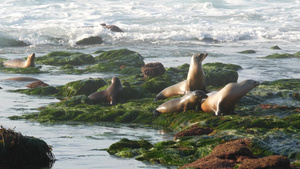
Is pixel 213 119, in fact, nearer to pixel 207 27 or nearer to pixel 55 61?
pixel 55 61

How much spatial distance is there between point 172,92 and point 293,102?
→ 2.81m

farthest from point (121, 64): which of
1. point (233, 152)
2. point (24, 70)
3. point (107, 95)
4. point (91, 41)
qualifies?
point (233, 152)

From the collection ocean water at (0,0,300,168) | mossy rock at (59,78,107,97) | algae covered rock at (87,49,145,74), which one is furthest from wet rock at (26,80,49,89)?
algae covered rock at (87,49,145,74)

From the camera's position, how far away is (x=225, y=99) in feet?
29.3

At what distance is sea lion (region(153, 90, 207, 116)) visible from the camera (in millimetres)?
9406

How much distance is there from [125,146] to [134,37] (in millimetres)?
23246

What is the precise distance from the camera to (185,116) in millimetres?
9039

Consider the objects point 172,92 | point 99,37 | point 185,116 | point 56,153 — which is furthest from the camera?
point 99,37

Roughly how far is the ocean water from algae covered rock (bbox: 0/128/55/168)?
0.71 feet

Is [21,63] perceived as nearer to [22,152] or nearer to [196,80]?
[196,80]

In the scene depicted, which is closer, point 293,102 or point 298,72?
point 293,102

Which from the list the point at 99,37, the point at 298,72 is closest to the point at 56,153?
the point at 298,72

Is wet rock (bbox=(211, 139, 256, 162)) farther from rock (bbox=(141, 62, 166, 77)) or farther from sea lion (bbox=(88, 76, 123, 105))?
rock (bbox=(141, 62, 166, 77))

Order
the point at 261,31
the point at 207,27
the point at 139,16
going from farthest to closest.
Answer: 1. the point at 139,16
2. the point at 207,27
3. the point at 261,31
